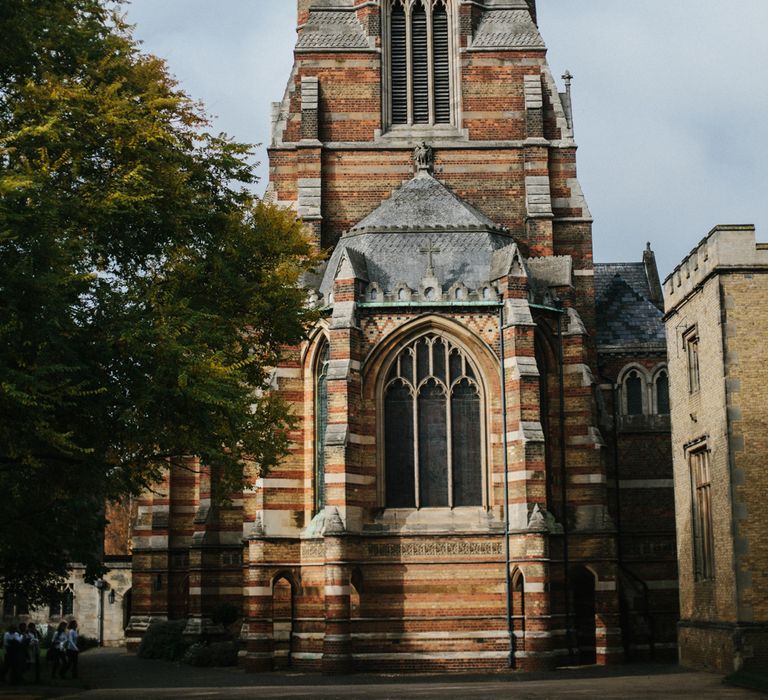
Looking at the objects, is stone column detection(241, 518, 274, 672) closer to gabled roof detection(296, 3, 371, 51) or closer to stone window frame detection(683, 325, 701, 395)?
stone window frame detection(683, 325, 701, 395)

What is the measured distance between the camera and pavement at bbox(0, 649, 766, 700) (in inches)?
862

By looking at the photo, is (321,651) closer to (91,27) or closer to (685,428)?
(685,428)

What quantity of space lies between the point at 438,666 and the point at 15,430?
15.7 meters

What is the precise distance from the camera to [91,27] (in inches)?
776

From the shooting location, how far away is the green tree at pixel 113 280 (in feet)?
52.7

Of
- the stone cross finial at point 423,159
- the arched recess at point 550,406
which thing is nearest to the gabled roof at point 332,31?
the stone cross finial at point 423,159

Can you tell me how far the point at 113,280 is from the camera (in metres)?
19.5

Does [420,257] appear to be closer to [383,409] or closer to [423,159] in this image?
[383,409]

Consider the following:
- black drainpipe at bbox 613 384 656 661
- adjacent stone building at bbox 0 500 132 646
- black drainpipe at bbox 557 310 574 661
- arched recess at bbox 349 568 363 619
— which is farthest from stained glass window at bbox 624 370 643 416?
adjacent stone building at bbox 0 500 132 646

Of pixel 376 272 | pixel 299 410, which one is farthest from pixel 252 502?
pixel 376 272

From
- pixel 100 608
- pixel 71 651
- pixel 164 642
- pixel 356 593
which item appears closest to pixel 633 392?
pixel 356 593

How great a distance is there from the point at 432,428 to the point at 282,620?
253 inches

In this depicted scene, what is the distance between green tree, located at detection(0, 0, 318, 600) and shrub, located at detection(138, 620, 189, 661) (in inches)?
561

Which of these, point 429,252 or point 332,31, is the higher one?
point 332,31
